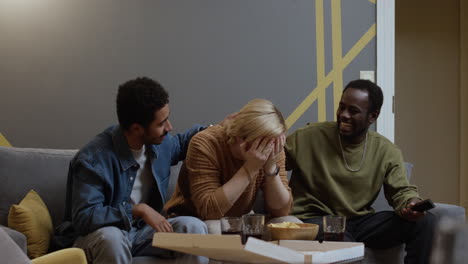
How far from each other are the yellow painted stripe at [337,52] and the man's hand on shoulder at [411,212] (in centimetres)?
101

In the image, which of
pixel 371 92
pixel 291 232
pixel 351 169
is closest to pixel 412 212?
pixel 351 169

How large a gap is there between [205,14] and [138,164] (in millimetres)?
1308

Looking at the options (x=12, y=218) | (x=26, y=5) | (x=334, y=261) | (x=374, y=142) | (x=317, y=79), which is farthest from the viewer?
(x=317, y=79)

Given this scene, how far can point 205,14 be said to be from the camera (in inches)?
139

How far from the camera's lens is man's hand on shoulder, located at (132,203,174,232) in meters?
2.22

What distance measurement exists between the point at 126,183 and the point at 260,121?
610 mm

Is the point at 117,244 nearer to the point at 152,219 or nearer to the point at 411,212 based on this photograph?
the point at 152,219

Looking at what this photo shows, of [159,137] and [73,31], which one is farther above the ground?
[73,31]

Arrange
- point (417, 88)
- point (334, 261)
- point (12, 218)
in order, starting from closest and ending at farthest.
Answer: point (334, 261)
point (12, 218)
point (417, 88)

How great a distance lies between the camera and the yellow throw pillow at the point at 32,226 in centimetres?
238

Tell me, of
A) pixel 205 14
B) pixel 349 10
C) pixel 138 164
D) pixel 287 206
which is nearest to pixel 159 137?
pixel 138 164

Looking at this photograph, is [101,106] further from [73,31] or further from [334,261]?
[334,261]

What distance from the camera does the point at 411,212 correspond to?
2695mm

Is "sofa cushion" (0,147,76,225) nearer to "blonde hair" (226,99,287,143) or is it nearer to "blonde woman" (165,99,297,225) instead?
"blonde woman" (165,99,297,225)
